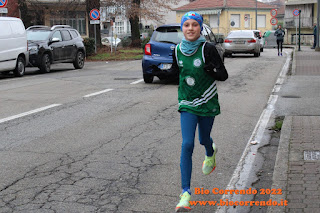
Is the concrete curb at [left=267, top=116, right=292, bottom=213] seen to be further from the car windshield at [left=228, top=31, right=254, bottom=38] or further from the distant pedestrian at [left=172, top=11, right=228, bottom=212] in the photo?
the car windshield at [left=228, top=31, right=254, bottom=38]

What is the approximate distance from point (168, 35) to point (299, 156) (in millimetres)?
8628

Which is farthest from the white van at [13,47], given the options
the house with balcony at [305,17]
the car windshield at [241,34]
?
the house with balcony at [305,17]

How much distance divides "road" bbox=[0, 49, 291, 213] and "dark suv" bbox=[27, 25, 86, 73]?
20.9 ft

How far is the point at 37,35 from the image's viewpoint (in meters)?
20.3

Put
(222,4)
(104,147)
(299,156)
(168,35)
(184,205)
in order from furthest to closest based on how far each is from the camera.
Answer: (222,4)
(168,35)
(104,147)
(299,156)
(184,205)

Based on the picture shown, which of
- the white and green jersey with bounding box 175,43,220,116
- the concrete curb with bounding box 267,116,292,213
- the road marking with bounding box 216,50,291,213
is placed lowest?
the road marking with bounding box 216,50,291,213

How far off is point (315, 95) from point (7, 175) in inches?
331

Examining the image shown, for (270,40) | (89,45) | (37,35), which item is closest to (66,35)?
(37,35)

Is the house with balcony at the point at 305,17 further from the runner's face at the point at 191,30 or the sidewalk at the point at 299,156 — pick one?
the runner's face at the point at 191,30

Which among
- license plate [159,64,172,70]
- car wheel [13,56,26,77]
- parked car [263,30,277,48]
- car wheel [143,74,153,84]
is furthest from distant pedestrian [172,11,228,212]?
parked car [263,30,277,48]

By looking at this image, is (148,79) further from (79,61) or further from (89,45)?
(89,45)

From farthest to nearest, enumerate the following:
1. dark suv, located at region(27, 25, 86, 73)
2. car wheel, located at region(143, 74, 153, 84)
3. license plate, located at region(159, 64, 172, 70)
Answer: dark suv, located at region(27, 25, 86, 73) → car wheel, located at region(143, 74, 153, 84) → license plate, located at region(159, 64, 172, 70)

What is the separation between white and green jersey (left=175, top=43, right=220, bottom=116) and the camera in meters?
4.49

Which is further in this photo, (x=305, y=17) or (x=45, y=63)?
(x=305, y=17)
